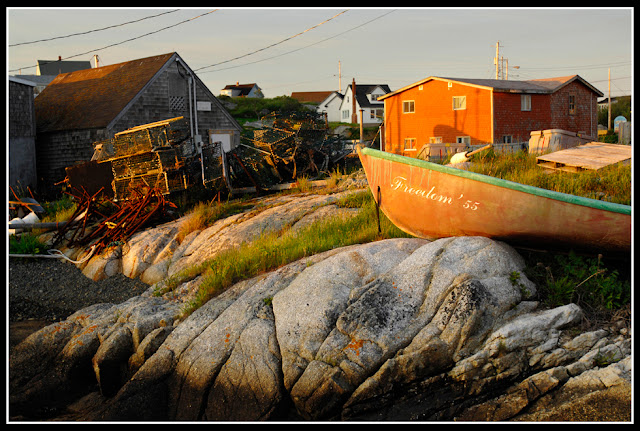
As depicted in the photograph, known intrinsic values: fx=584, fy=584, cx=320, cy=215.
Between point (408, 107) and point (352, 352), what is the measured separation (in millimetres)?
28602

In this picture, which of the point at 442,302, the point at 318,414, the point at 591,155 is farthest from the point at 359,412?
the point at 591,155

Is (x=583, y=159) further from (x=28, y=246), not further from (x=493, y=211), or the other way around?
(x=28, y=246)

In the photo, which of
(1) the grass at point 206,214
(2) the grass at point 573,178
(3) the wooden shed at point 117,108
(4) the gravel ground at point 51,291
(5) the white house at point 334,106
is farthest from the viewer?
(5) the white house at point 334,106

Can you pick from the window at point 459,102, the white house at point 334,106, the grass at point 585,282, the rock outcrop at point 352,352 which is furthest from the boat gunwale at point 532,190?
the white house at point 334,106

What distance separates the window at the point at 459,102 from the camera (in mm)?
30737

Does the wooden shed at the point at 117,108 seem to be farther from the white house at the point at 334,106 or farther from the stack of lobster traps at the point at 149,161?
the white house at the point at 334,106

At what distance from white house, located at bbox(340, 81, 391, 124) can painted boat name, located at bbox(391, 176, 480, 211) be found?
56.6 meters

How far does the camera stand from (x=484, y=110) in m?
30.0

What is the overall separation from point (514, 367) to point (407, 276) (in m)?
1.77

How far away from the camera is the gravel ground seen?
1097cm

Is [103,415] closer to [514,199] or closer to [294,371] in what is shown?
[294,371]

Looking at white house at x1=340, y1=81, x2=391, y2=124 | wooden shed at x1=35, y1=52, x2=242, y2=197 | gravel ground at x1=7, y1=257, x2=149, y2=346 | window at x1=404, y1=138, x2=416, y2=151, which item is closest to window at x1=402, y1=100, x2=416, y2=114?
window at x1=404, y1=138, x2=416, y2=151

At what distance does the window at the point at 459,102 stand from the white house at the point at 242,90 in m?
49.8

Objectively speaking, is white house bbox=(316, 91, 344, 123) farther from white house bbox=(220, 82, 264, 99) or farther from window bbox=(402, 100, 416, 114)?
window bbox=(402, 100, 416, 114)
